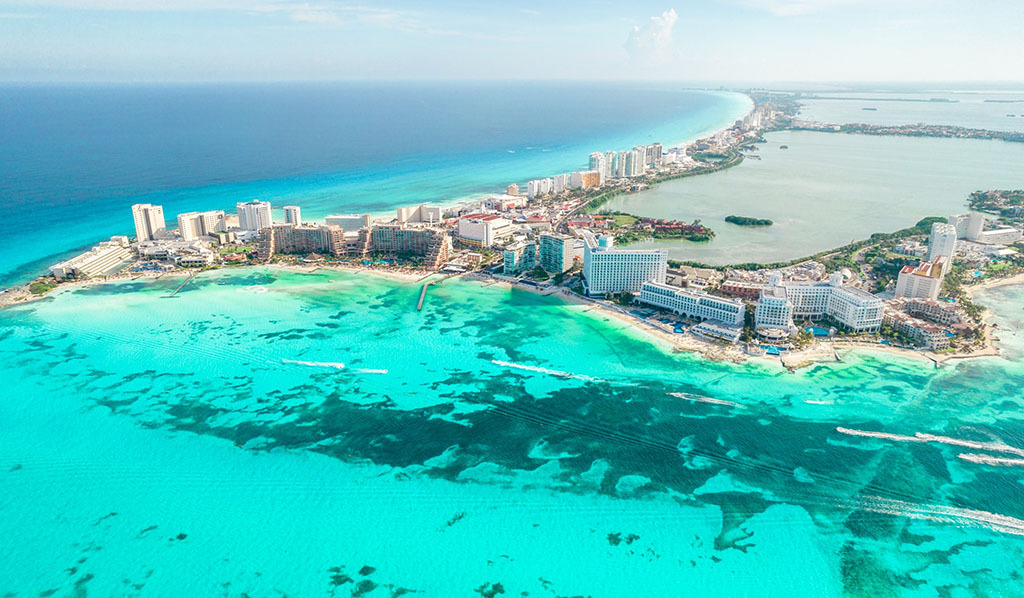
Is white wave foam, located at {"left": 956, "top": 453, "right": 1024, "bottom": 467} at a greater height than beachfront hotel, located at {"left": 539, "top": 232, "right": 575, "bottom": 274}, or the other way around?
beachfront hotel, located at {"left": 539, "top": 232, "right": 575, "bottom": 274}

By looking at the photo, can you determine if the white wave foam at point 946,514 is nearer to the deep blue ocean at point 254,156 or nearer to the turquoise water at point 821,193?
the turquoise water at point 821,193

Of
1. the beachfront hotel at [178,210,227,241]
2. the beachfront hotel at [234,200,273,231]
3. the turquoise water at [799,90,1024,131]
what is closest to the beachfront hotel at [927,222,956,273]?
the beachfront hotel at [234,200,273,231]

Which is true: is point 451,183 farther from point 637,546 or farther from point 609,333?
point 637,546

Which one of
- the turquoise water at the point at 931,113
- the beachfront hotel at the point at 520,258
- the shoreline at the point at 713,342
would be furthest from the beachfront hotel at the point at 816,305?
the turquoise water at the point at 931,113

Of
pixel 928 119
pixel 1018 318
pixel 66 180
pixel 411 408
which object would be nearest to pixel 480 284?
pixel 411 408

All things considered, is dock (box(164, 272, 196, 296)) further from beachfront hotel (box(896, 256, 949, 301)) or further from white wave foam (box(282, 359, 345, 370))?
beachfront hotel (box(896, 256, 949, 301))

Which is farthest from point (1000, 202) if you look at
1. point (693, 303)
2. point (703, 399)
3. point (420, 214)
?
point (420, 214)
